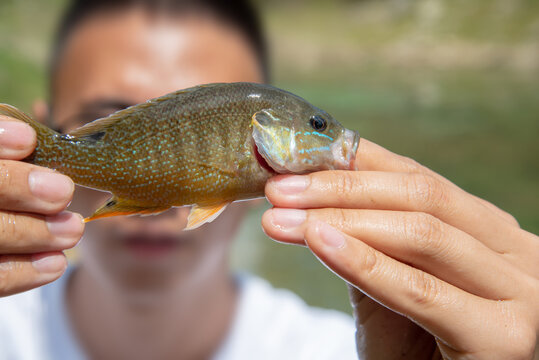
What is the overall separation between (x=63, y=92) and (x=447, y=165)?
13.1 metres

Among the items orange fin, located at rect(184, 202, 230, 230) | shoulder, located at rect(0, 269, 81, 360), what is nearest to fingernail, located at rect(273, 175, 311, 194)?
orange fin, located at rect(184, 202, 230, 230)

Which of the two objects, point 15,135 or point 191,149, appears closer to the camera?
point 15,135

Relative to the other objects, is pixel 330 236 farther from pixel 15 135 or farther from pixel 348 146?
pixel 15 135

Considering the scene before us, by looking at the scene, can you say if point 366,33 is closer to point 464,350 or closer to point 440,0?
point 440,0

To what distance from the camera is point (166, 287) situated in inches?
108

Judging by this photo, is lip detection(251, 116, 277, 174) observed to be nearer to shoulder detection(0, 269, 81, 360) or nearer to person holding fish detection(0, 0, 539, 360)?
person holding fish detection(0, 0, 539, 360)

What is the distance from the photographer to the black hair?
8.95 ft

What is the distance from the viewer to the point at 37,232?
4.35 feet

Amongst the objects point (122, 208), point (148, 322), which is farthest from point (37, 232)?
point (148, 322)

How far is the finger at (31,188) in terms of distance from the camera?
1.25 meters

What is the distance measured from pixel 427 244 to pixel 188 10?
7.11ft

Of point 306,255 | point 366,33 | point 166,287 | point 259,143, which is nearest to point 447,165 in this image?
point 306,255

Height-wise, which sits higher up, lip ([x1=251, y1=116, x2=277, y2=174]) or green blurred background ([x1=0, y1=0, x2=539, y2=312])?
lip ([x1=251, y1=116, x2=277, y2=174])

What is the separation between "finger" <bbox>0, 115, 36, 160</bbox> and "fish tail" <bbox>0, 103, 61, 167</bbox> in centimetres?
3
